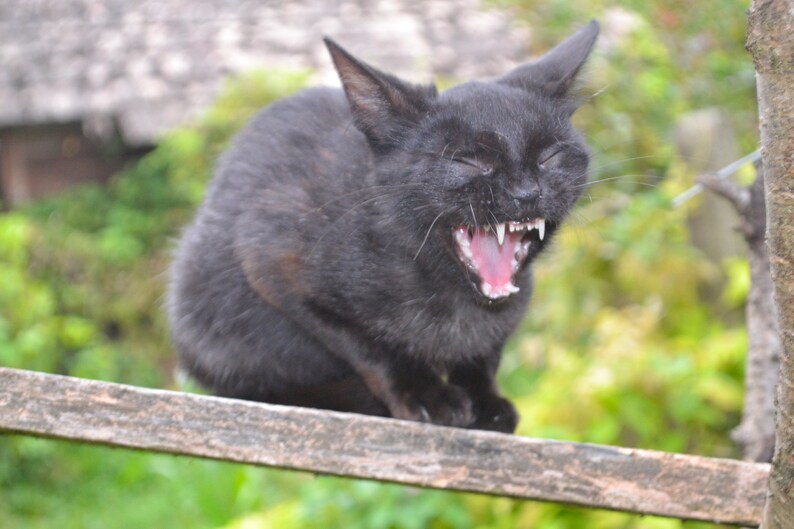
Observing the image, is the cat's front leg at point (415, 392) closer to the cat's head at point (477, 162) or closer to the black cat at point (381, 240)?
the black cat at point (381, 240)

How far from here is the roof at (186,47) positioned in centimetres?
727

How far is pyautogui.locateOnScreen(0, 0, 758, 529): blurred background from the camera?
11.7ft

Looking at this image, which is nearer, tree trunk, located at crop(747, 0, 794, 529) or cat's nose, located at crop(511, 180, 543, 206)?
tree trunk, located at crop(747, 0, 794, 529)

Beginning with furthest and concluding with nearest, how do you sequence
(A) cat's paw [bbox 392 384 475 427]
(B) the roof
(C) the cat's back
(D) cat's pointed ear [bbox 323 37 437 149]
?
1. (B) the roof
2. (C) the cat's back
3. (A) cat's paw [bbox 392 384 475 427]
4. (D) cat's pointed ear [bbox 323 37 437 149]

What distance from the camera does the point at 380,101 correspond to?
2109 mm

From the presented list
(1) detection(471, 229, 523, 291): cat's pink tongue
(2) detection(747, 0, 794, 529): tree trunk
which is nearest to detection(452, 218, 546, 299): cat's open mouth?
(1) detection(471, 229, 523, 291): cat's pink tongue

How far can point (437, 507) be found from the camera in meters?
3.38

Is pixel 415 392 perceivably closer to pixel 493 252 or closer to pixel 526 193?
pixel 493 252

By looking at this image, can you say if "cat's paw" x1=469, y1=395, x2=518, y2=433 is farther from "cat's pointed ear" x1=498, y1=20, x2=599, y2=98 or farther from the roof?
the roof

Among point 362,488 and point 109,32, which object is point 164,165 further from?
point 362,488

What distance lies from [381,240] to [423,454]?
0.52 metres

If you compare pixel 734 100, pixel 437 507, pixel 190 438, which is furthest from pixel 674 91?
pixel 190 438

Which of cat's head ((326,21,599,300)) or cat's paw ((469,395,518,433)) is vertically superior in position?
cat's head ((326,21,599,300))

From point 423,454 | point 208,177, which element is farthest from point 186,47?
point 423,454
